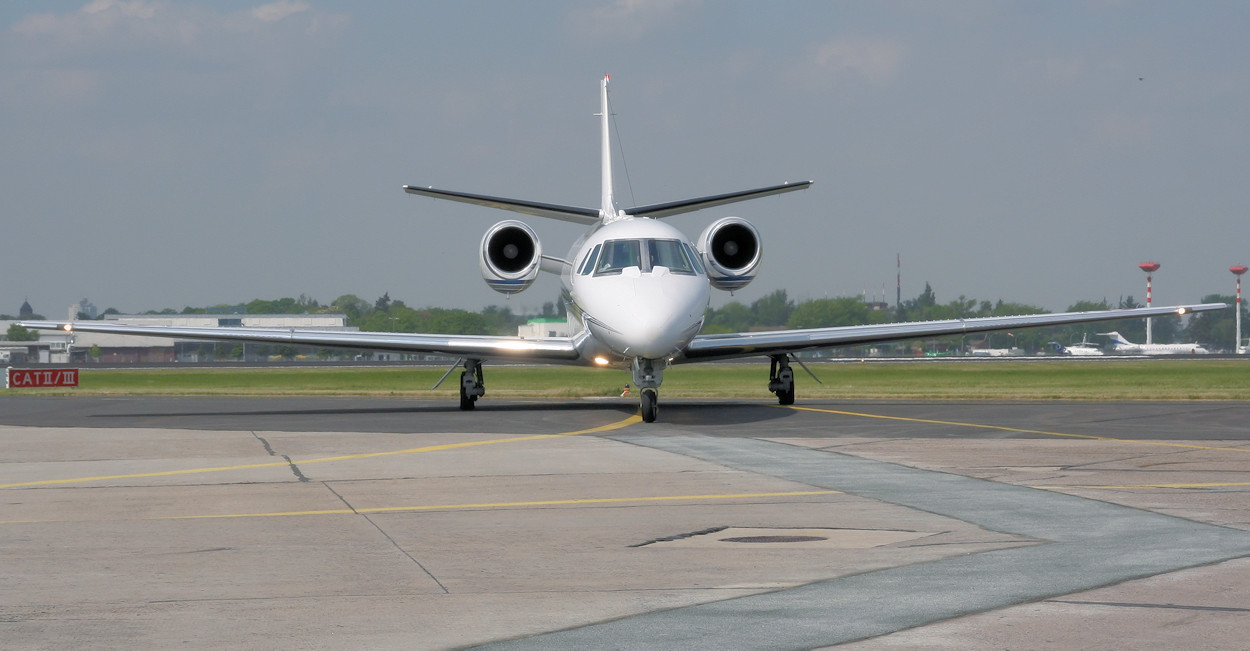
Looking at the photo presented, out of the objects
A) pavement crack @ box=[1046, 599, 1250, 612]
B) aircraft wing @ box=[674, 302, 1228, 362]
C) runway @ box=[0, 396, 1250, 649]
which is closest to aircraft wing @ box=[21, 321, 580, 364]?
aircraft wing @ box=[674, 302, 1228, 362]

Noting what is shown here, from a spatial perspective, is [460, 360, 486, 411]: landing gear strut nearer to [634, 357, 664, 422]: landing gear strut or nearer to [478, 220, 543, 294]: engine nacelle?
[478, 220, 543, 294]: engine nacelle

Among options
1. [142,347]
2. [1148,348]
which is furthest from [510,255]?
[1148,348]

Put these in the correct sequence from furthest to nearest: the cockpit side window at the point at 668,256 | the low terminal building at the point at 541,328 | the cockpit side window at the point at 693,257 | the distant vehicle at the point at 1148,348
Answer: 1. the distant vehicle at the point at 1148,348
2. the low terminal building at the point at 541,328
3. the cockpit side window at the point at 693,257
4. the cockpit side window at the point at 668,256

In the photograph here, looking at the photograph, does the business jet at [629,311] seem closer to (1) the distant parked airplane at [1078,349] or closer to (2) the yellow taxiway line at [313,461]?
(2) the yellow taxiway line at [313,461]

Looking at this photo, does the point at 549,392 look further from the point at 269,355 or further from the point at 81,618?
the point at 269,355

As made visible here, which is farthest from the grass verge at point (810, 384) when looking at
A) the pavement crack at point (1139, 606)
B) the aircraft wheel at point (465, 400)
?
the pavement crack at point (1139, 606)

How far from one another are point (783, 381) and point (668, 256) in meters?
5.52

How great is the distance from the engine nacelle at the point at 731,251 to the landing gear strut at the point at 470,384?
4.89m

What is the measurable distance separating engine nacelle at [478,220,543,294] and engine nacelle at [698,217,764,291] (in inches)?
130

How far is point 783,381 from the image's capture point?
24.8 metres

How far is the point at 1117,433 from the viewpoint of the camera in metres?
17.0

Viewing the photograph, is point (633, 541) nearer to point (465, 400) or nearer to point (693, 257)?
point (693, 257)

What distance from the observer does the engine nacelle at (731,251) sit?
2380cm

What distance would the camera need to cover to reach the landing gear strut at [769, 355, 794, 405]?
81.3 ft
